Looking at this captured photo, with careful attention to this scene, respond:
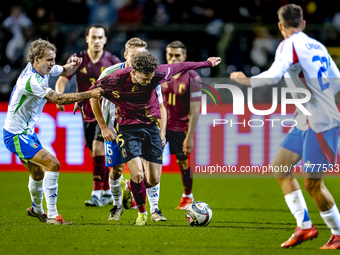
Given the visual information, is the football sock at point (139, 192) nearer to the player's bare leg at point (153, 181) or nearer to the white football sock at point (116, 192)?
the player's bare leg at point (153, 181)

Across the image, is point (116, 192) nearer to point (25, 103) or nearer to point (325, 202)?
point (25, 103)

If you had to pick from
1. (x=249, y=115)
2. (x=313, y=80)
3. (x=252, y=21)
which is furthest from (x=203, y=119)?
(x=313, y=80)

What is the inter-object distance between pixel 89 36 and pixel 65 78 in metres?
0.81

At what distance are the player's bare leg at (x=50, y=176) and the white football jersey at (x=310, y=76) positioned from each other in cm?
254

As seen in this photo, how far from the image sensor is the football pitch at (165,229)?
414 cm

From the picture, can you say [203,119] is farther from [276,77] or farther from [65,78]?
[276,77]

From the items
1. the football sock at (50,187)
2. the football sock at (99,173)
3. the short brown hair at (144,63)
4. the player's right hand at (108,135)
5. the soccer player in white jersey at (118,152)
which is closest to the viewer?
the short brown hair at (144,63)

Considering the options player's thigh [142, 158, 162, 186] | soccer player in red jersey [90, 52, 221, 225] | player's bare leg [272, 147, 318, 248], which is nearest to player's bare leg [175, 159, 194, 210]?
player's thigh [142, 158, 162, 186]

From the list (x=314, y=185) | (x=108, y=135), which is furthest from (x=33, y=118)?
(x=314, y=185)

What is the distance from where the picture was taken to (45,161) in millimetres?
5203

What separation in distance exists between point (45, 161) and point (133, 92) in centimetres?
131

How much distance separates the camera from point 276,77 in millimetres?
4078

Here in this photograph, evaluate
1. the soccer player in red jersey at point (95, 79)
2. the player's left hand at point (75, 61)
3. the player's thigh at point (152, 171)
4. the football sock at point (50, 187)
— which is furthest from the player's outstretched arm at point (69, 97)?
the soccer player in red jersey at point (95, 79)

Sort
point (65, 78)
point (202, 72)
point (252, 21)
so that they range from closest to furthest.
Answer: point (65, 78) < point (202, 72) < point (252, 21)
